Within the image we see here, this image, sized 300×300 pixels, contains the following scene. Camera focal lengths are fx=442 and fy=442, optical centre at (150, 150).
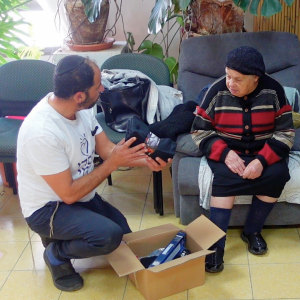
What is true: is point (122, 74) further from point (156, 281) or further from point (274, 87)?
point (156, 281)

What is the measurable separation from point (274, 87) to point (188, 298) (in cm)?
102

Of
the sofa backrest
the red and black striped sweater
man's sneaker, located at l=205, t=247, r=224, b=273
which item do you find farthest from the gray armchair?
man's sneaker, located at l=205, t=247, r=224, b=273

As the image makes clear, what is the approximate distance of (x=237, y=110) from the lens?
6.79 feet

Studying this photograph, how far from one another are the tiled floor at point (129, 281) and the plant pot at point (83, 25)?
51.1 inches

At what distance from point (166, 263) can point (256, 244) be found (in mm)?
544

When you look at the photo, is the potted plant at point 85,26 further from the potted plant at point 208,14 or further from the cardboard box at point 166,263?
the cardboard box at point 166,263

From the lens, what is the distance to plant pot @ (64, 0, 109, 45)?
2.96 metres

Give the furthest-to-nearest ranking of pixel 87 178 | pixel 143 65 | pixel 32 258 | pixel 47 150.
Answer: pixel 143 65, pixel 32 258, pixel 87 178, pixel 47 150

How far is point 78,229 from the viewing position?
183cm

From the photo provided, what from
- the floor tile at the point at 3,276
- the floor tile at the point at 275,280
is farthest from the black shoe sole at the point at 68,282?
the floor tile at the point at 275,280

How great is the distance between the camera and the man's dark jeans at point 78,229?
1.82m

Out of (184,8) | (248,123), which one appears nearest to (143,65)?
(184,8)

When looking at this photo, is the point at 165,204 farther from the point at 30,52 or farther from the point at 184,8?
the point at 30,52

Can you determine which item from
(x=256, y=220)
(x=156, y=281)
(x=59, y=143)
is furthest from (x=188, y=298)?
(x=59, y=143)
